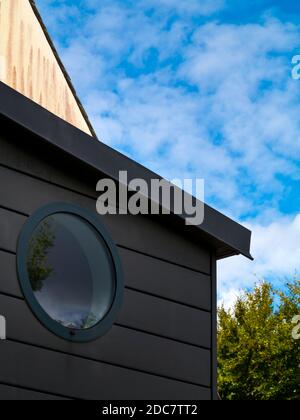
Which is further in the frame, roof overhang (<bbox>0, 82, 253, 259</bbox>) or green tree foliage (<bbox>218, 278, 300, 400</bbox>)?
green tree foliage (<bbox>218, 278, 300, 400</bbox>)

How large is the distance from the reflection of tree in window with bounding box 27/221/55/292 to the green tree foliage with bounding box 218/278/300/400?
69.3 feet

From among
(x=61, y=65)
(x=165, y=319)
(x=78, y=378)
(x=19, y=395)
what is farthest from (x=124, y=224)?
(x=61, y=65)

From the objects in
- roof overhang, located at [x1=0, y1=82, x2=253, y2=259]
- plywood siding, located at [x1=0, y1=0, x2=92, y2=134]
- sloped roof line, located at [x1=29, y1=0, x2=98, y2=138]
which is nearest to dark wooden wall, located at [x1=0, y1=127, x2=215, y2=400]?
roof overhang, located at [x1=0, y1=82, x2=253, y2=259]

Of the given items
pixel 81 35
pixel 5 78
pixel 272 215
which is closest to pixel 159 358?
pixel 5 78

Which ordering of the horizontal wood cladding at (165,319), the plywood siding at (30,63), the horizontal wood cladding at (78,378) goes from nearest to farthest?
the horizontal wood cladding at (78,378) → the horizontal wood cladding at (165,319) → the plywood siding at (30,63)

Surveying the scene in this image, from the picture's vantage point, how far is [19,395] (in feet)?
18.3

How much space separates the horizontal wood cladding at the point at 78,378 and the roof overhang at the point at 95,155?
126cm

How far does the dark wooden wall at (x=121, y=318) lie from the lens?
577 cm

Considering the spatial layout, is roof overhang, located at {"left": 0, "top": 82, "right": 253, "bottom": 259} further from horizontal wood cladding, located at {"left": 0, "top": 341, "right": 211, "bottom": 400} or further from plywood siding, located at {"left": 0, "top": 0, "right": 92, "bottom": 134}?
plywood siding, located at {"left": 0, "top": 0, "right": 92, "bottom": 134}

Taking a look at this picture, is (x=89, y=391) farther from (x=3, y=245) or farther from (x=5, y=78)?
(x=5, y=78)

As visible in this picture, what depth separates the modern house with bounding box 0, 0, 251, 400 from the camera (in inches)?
230

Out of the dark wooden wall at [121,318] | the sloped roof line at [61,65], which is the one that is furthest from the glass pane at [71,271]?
the sloped roof line at [61,65]

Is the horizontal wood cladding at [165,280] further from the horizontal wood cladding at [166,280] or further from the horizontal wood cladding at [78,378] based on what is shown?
the horizontal wood cladding at [78,378]

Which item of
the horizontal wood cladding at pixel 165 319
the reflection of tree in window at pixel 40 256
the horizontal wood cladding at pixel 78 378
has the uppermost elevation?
the reflection of tree in window at pixel 40 256
